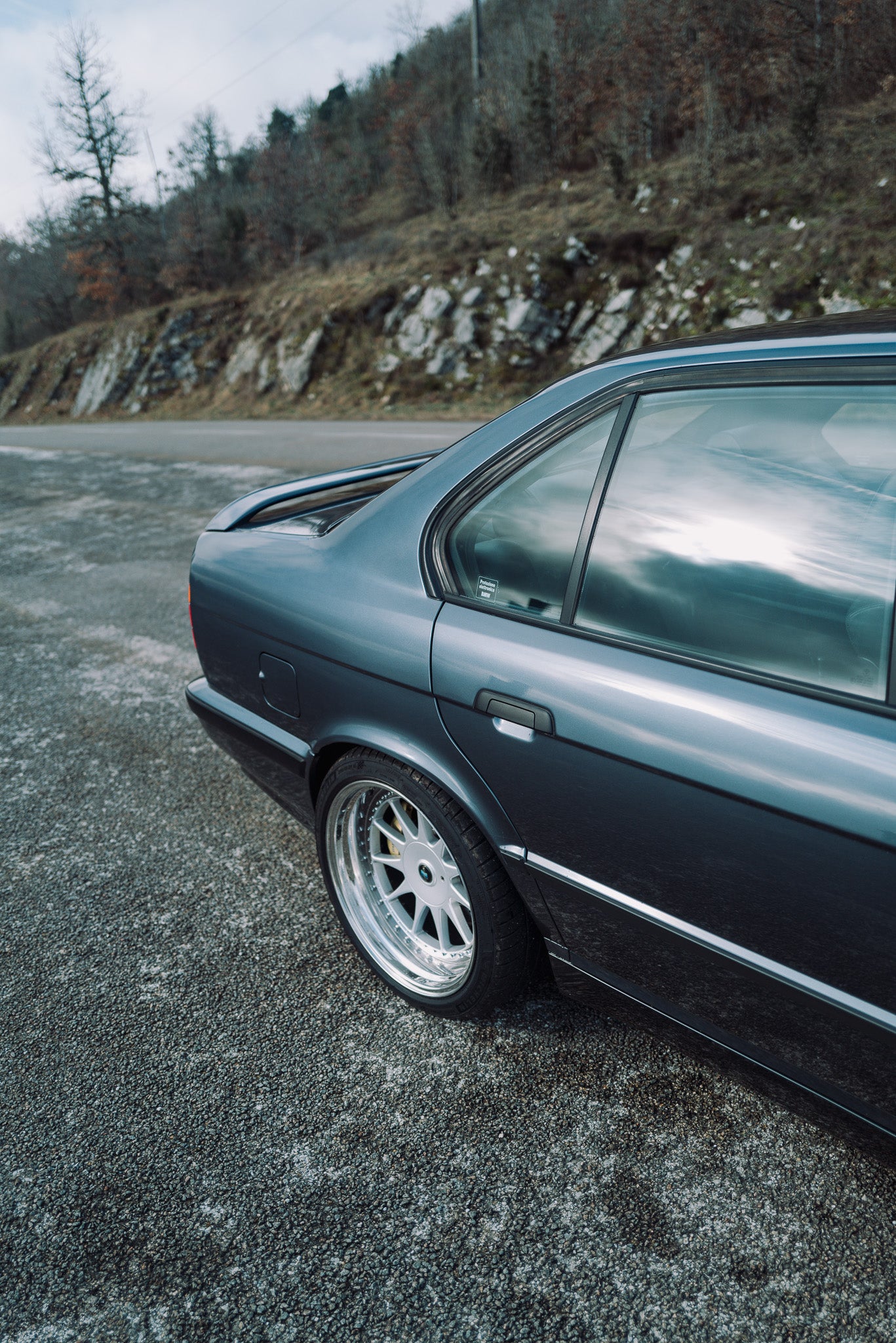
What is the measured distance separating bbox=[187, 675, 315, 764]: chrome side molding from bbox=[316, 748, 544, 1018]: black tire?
0.26 m

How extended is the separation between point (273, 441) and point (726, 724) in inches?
537

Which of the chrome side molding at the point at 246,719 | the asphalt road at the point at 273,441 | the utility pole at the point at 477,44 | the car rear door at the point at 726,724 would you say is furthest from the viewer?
the utility pole at the point at 477,44

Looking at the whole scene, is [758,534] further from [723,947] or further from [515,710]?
[723,947]

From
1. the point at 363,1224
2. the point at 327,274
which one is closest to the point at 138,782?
the point at 363,1224

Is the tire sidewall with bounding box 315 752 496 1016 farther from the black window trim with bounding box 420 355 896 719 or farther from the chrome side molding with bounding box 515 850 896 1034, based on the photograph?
the black window trim with bounding box 420 355 896 719

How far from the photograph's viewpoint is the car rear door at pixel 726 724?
1.36 metres

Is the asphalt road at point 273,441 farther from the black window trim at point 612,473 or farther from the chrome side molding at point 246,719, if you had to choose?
the black window trim at point 612,473

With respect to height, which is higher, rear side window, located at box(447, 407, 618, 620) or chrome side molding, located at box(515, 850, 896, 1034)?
rear side window, located at box(447, 407, 618, 620)

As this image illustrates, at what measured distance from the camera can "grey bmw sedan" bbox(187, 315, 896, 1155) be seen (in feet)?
4.55

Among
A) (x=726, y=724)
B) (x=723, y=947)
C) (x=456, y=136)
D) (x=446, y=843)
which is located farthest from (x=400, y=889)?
(x=456, y=136)

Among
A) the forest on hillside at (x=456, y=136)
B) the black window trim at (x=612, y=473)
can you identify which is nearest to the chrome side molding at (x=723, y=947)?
the black window trim at (x=612, y=473)

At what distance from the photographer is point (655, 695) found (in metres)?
1.54

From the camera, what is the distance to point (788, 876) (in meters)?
1.40

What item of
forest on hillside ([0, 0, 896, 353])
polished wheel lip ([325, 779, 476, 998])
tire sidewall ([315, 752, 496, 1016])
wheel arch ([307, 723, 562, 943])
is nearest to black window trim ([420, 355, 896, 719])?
wheel arch ([307, 723, 562, 943])
